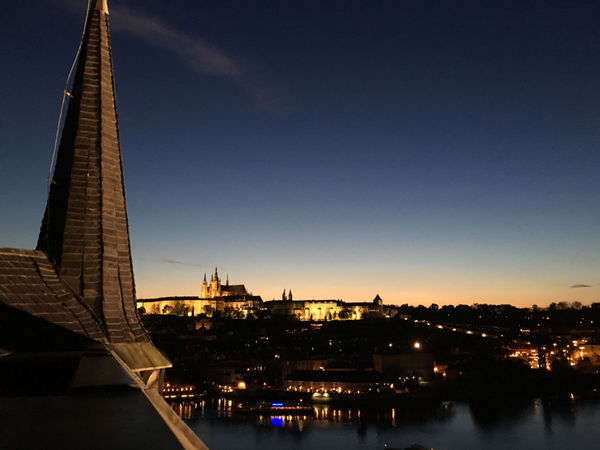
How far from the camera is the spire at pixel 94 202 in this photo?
8.34ft

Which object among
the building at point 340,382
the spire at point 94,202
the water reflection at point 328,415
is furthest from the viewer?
the building at point 340,382

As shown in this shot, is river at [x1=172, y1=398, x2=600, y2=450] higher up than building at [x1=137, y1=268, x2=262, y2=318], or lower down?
lower down

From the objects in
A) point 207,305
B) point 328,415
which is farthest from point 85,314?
point 207,305

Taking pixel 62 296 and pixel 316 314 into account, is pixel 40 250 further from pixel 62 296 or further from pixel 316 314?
pixel 316 314

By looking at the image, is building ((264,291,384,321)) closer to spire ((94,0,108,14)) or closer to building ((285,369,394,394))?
building ((285,369,394,394))

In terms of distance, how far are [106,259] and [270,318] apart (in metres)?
106

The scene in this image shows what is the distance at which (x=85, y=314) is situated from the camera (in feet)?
7.66

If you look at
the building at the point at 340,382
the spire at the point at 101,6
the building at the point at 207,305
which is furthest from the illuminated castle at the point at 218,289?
the spire at the point at 101,6

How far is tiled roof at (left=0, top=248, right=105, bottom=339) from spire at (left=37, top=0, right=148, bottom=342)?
92mm

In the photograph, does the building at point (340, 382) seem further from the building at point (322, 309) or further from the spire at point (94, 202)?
the building at point (322, 309)

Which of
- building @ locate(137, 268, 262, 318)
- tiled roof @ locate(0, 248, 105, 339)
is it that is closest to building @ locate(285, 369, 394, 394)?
tiled roof @ locate(0, 248, 105, 339)

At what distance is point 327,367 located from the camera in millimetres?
55562

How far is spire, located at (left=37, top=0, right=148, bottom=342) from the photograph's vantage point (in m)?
2.54

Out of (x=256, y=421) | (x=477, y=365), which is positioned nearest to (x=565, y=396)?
(x=477, y=365)
